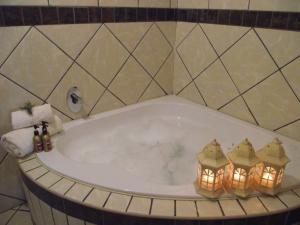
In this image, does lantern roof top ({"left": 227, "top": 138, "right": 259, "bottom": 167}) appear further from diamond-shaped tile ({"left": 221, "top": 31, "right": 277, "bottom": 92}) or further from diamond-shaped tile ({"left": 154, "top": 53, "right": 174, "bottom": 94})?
diamond-shaped tile ({"left": 154, "top": 53, "right": 174, "bottom": 94})

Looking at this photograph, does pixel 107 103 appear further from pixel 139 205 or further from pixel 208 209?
pixel 208 209

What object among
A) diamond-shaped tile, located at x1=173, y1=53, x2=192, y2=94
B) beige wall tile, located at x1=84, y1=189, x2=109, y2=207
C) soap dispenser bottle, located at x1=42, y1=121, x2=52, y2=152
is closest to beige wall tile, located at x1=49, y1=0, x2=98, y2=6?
soap dispenser bottle, located at x1=42, y1=121, x2=52, y2=152

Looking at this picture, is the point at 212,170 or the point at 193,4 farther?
the point at 193,4

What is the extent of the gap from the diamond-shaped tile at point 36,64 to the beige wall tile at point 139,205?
85 centimetres

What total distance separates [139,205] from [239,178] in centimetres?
39

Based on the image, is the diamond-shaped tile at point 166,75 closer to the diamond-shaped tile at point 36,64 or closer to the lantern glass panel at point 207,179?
the diamond-shaped tile at point 36,64

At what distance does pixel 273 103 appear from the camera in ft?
4.86

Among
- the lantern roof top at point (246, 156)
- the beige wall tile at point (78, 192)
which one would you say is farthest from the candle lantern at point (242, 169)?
the beige wall tile at point (78, 192)

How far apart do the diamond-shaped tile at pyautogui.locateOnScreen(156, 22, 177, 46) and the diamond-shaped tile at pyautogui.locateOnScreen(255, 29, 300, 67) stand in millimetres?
673

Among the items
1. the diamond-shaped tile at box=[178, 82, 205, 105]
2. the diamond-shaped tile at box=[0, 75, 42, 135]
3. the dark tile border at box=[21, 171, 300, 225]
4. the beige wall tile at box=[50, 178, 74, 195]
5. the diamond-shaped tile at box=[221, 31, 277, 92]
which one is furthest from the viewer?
the diamond-shaped tile at box=[178, 82, 205, 105]

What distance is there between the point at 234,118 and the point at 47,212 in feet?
4.00

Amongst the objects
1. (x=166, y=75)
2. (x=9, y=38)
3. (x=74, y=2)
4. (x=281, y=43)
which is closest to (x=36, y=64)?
(x=9, y=38)

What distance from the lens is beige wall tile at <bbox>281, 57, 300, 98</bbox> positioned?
1.34m

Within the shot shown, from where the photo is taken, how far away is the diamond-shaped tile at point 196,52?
1.76 metres
